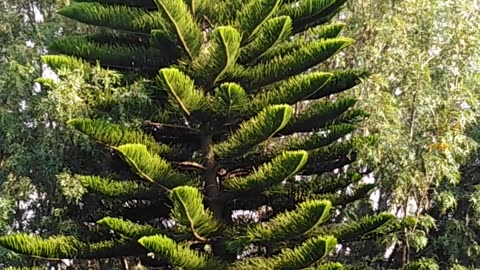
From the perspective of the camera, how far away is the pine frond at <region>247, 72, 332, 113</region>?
527 cm

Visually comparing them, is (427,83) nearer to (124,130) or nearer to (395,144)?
(395,144)

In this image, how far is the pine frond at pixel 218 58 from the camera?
15.5 feet

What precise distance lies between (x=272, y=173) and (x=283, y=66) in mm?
957

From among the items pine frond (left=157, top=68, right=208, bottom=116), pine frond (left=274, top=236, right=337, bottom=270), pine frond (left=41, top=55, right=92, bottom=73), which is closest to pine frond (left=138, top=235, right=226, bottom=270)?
pine frond (left=274, top=236, right=337, bottom=270)

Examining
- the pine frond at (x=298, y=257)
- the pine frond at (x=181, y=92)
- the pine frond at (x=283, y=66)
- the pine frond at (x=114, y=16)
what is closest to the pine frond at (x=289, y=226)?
the pine frond at (x=298, y=257)

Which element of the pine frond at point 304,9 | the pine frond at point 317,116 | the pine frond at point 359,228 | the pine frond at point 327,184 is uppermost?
the pine frond at point 304,9

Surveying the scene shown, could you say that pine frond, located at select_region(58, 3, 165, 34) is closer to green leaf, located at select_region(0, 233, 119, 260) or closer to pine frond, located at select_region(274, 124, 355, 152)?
pine frond, located at select_region(274, 124, 355, 152)

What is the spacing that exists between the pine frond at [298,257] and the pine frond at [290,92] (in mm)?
1137

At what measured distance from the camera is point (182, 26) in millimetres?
5098

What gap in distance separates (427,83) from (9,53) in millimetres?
3499

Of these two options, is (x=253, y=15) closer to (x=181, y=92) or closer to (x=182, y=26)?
(x=182, y=26)

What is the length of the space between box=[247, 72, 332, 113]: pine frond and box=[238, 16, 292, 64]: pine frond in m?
0.30

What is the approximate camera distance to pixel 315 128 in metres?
5.68

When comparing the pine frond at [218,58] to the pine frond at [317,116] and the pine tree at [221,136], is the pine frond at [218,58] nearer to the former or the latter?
the pine tree at [221,136]
